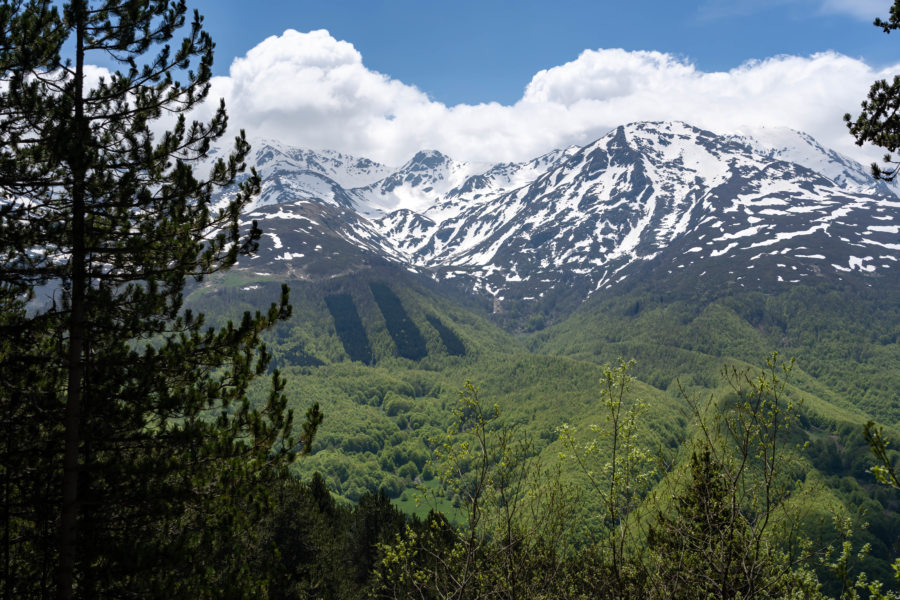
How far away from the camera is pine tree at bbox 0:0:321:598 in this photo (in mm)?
11852

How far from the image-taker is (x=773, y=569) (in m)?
15.2

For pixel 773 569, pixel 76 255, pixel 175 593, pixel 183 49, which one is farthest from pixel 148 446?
pixel 773 569

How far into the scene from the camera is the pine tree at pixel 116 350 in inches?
467

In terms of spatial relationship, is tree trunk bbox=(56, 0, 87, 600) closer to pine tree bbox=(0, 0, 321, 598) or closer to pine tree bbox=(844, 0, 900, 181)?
pine tree bbox=(0, 0, 321, 598)

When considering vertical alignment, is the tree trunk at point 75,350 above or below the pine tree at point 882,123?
below

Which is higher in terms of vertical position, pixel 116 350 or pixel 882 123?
pixel 882 123

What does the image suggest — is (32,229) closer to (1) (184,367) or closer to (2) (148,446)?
(1) (184,367)

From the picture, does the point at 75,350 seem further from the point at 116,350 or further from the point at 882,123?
the point at 882,123

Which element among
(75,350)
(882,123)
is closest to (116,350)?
(75,350)

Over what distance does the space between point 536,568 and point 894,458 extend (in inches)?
7056

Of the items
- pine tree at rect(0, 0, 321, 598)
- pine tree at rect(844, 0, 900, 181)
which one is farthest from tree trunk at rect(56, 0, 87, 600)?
pine tree at rect(844, 0, 900, 181)

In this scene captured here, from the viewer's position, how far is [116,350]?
13078mm

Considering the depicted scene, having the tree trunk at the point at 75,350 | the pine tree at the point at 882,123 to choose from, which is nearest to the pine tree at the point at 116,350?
the tree trunk at the point at 75,350

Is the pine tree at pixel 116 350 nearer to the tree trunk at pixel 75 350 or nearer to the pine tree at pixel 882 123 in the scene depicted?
the tree trunk at pixel 75 350
